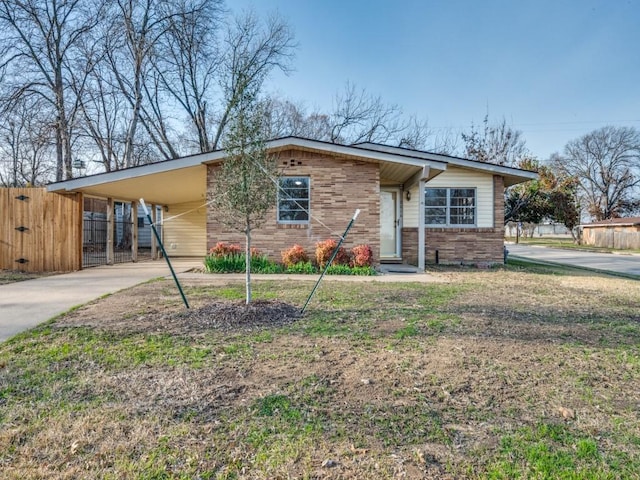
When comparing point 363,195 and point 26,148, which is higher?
point 26,148

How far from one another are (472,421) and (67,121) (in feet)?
68.8

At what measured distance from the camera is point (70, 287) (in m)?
7.65

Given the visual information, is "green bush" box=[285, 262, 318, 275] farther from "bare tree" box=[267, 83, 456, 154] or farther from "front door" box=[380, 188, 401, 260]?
"bare tree" box=[267, 83, 456, 154]

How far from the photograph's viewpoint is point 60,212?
10.2 m

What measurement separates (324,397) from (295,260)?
293 inches

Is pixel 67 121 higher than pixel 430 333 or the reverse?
higher

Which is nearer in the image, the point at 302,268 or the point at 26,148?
the point at 302,268

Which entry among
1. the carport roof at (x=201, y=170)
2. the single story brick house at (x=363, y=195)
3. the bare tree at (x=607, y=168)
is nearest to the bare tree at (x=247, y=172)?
the single story brick house at (x=363, y=195)

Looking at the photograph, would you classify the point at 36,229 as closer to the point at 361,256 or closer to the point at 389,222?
the point at 361,256

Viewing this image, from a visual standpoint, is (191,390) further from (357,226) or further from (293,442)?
(357,226)

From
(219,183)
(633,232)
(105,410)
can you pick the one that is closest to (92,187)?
(219,183)

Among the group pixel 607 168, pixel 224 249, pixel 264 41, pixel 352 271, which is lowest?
pixel 352 271

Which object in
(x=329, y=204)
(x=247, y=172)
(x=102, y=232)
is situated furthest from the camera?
(x=102, y=232)

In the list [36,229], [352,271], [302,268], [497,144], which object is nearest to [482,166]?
[352,271]
